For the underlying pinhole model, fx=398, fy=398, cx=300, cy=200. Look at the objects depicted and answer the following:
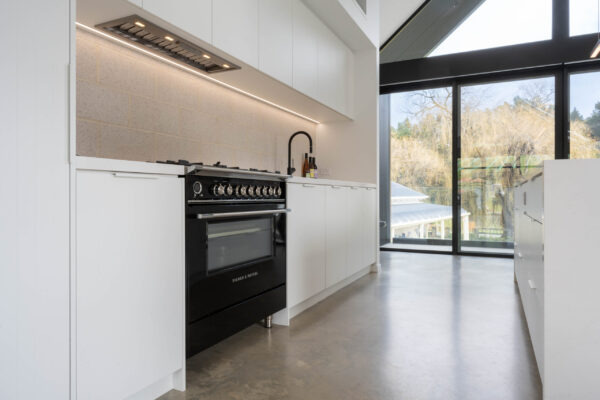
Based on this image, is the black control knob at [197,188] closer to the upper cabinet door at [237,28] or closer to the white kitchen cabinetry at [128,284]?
the white kitchen cabinetry at [128,284]

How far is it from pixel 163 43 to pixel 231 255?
1144 mm

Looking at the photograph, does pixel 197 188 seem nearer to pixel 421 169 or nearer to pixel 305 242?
pixel 305 242

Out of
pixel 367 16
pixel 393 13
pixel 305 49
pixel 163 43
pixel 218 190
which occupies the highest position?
pixel 393 13

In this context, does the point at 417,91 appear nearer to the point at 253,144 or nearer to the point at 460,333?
the point at 253,144

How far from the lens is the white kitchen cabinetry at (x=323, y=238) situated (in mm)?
2490

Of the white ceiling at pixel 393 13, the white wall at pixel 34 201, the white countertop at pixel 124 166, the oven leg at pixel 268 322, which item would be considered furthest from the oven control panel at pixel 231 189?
the white ceiling at pixel 393 13

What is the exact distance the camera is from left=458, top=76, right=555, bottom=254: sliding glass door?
477cm

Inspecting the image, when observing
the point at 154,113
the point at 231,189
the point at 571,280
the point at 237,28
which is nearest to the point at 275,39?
the point at 237,28

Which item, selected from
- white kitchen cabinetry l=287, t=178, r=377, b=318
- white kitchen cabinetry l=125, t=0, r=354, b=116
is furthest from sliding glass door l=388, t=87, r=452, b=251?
white kitchen cabinetry l=287, t=178, r=377, b=318

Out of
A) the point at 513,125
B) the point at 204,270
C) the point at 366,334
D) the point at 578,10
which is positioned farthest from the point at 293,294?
the point at 578,10

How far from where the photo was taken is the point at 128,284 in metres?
1.34

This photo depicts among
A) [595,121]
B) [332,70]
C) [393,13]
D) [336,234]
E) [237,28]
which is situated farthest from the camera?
[393,13]

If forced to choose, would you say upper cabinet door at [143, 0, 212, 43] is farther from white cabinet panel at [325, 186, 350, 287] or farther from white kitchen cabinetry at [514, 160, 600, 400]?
white kitchen cabinetry at [514, 160, 600, 400]

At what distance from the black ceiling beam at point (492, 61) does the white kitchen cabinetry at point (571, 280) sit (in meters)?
4.03
